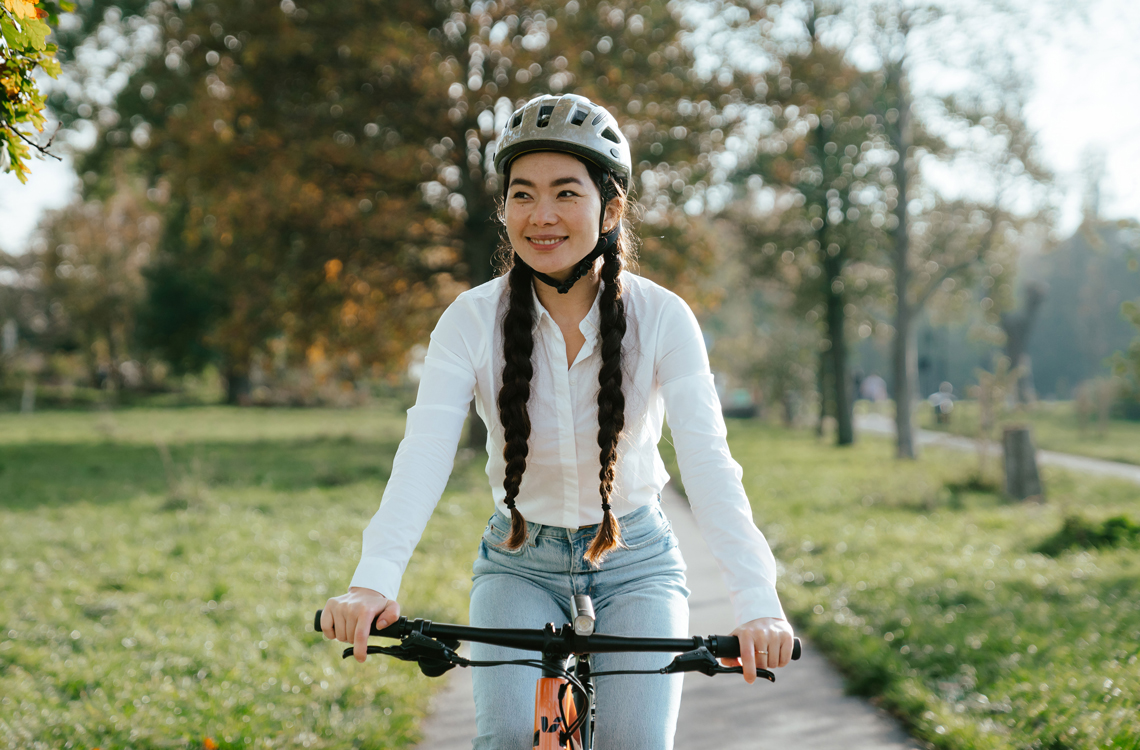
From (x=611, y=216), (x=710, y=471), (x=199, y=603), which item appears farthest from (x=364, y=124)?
(x=710, y=471)

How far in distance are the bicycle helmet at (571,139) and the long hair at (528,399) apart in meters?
0.06

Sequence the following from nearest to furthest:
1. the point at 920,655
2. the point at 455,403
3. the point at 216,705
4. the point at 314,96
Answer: the point at 455,403 < the point at 216,705 < the point at 920,655 < the point at 314,96

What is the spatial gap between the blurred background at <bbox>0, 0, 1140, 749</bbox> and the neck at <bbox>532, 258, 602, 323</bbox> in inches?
60.6

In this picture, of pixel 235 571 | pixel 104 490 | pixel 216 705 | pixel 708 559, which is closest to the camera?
pixel 216 705

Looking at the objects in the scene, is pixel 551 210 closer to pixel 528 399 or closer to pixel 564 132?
pixel 564 132

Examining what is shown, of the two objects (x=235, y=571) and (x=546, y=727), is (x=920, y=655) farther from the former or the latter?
(x=235, y=571)

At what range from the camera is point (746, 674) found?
5.86ft

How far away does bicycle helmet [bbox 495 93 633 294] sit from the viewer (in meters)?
2.23

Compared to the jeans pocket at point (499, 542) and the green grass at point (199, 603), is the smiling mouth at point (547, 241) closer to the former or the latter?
the jeans pocket at point (499, 542)

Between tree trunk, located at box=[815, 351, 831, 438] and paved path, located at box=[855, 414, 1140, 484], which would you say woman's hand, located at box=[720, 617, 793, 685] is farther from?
tree trunk, located at box=[815, 351, 831, 438]

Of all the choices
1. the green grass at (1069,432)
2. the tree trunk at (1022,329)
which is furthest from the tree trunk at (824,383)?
the tree trunk at (1022,329)

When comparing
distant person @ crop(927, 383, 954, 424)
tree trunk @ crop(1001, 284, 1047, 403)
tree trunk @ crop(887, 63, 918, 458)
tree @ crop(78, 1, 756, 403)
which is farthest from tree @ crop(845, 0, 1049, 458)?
tree trunk @ crop(1001, 284, 1047, 403)

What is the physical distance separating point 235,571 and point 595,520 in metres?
5.65

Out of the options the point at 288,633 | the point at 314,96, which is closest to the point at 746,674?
the point at 288,633
